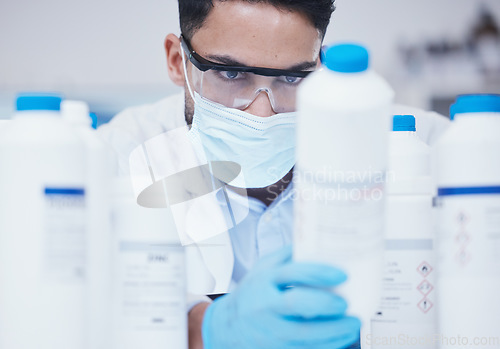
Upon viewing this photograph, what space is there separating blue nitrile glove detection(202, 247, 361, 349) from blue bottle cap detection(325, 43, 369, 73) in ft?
0.93

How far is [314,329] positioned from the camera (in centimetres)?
86

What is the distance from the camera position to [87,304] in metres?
0.87

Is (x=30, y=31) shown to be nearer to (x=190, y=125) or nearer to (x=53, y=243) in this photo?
(x=190, y=125)

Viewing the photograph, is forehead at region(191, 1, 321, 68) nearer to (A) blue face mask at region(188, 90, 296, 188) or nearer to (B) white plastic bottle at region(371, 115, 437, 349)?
(A) blue face mask at region(188, 90, 296, 188)

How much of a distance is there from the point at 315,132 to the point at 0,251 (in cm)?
50

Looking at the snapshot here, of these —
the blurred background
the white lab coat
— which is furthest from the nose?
the blurred background

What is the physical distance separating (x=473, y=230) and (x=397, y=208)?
162 mm

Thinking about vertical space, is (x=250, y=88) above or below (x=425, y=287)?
above

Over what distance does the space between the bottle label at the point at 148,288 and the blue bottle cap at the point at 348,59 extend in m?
0.39

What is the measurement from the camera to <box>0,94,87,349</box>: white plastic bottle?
0.82m

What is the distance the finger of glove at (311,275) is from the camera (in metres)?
0.80

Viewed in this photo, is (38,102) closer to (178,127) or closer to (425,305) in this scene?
(425,305)

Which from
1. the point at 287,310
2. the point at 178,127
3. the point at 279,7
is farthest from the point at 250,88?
the point at 287,310

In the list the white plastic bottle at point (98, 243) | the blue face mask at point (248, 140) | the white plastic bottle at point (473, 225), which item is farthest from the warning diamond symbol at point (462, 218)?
the blue face mask at point (248, 140)
